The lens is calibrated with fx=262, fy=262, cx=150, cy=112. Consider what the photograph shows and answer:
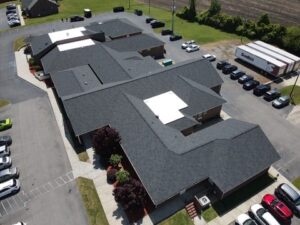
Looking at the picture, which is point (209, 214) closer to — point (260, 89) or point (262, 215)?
point (262, 215)

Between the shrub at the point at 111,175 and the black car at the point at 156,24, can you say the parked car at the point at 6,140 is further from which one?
the black car at the point at 156,24

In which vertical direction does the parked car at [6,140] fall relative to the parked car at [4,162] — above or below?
above

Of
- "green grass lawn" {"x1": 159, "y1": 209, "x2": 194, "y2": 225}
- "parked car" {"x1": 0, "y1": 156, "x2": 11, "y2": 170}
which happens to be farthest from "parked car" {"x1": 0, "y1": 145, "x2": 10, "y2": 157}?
"green grass lawn" {"x1": 159, "y1": 209, "x2": 194, "y2": 225}

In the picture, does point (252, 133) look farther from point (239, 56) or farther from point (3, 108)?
point (3, 108)

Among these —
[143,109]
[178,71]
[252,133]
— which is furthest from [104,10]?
Result: [252,133]

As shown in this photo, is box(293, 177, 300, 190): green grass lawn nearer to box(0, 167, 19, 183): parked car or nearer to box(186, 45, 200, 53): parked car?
box(0, 167, 19, 183): parked car

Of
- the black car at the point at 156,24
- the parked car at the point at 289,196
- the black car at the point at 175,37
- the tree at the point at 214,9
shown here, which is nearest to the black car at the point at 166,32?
the black car at the point at 175,37
